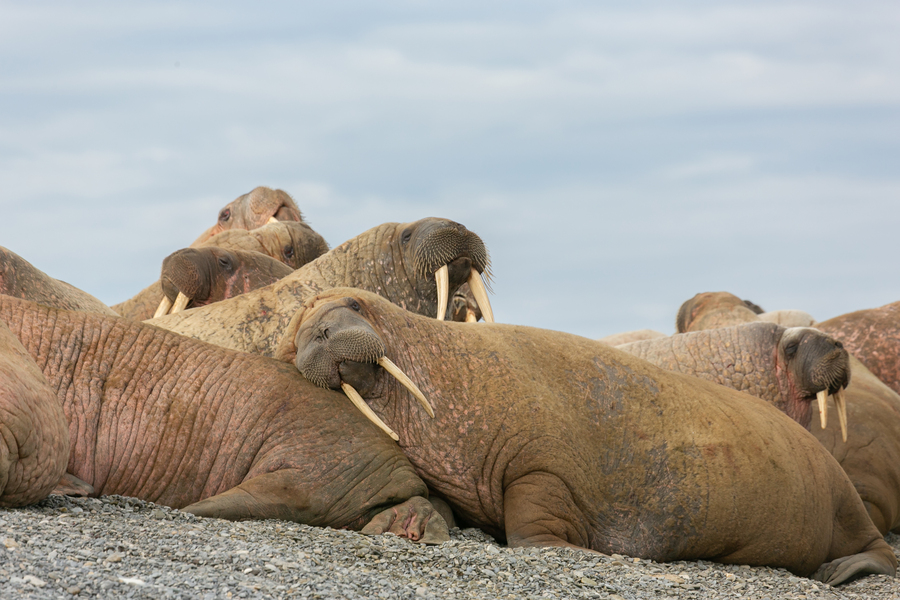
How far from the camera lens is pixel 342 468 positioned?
507 centimetres

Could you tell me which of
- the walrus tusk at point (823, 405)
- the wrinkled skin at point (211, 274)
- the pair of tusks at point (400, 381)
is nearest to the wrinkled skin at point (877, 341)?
the walrus tusk at point (823, 405)

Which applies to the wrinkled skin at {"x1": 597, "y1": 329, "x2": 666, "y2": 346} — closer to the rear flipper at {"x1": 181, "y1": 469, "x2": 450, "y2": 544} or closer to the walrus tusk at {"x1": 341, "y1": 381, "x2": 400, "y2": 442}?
the walrus tusk at {"x1": 341, "y1": 381, "x2": 400, "y2": 442}

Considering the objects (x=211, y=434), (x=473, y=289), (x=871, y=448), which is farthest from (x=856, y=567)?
(x=211, y=434)

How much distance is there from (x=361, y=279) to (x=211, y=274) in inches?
75.1

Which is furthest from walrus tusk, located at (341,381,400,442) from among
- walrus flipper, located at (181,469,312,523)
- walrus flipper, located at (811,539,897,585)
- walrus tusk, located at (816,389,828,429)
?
walrus tusk, located at (816,389,828,429)

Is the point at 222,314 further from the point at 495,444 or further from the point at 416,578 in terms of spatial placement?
the point at 416,578

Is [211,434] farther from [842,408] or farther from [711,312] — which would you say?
[711,312]

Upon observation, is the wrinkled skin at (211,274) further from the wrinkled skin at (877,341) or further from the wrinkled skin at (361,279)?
the wrinkled skin at (877,341)

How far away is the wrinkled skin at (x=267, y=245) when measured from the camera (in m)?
10.9

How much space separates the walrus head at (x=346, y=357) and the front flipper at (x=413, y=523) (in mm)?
396

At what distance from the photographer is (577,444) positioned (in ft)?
18.2

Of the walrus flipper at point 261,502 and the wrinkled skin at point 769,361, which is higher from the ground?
the wrinkled skin at point 769,361

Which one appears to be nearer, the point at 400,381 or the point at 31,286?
the point at 400,381

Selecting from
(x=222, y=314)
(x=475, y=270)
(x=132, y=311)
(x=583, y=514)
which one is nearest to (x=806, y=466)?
(x=583, y=514)
